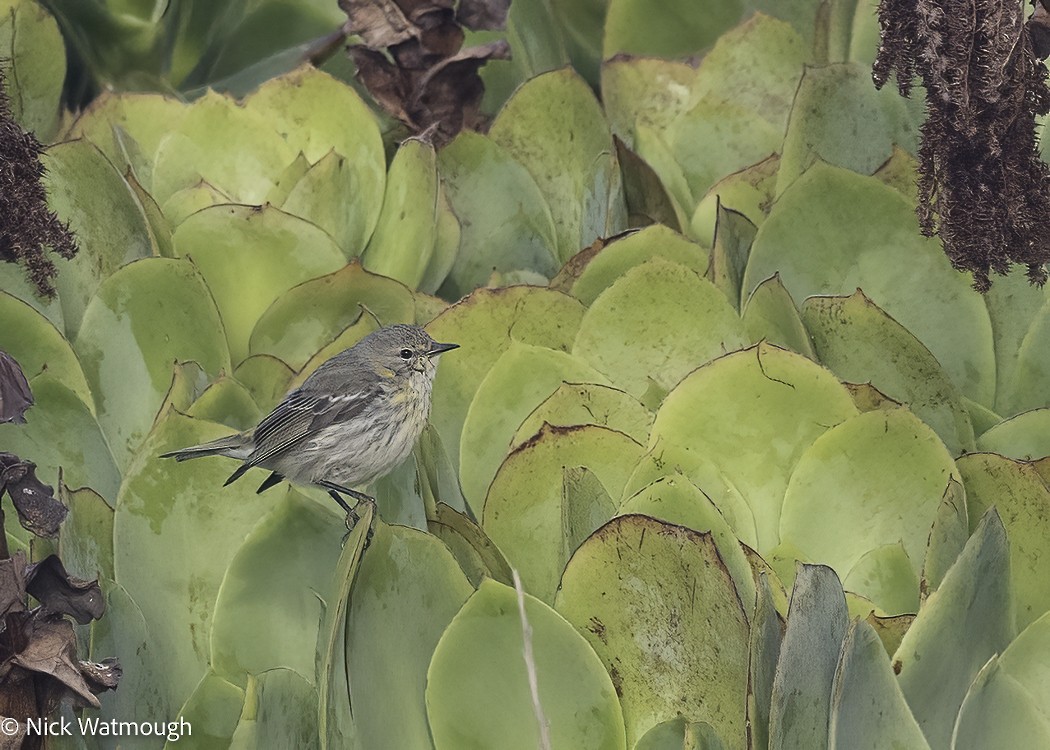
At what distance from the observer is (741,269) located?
1845 millimetres

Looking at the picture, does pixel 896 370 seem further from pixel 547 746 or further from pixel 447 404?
pixel 547 746

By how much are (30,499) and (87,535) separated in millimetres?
195

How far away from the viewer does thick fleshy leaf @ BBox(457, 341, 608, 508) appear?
1.57 m

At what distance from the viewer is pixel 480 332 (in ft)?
5.52

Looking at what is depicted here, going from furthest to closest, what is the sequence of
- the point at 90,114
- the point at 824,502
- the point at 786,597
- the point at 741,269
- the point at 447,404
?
1. the point at 90,114
2. the point at 741,269
3. the point at 447,404
4. the point at 824,502
5. the point at 786,597

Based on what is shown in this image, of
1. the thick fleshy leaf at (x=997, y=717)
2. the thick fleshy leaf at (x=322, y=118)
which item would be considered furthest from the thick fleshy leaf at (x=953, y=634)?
the thick fleshy leaf at (x=322, y=118)

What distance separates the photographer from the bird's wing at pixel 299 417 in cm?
167

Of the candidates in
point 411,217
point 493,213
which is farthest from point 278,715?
point 493,213

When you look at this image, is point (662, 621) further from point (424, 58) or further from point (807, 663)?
point (424, 58)

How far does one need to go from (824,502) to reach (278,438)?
68 centimetres

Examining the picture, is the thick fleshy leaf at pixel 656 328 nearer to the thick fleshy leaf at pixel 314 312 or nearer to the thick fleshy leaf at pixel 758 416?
the thick fleshy leaf at pixel 758 416

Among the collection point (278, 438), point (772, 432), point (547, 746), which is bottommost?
point (278, 438)

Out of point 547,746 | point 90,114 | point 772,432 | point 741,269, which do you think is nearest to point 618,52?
point 741,269

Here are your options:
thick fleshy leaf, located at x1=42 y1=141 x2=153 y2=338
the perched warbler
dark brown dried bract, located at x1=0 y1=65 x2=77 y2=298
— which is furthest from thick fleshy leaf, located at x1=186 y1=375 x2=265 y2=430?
thick fleshy leaf, located at x1=42 y1=141 x2=153 y2=338
